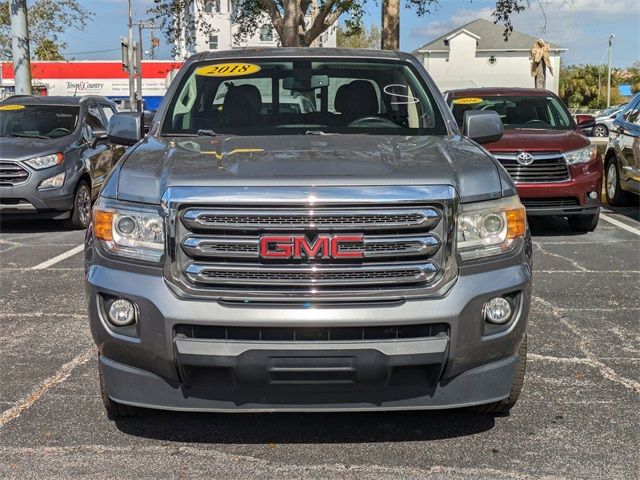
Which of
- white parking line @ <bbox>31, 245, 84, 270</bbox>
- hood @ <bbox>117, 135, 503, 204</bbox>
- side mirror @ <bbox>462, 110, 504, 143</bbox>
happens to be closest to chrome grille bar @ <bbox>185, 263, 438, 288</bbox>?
hood @ <bbox>117, 135, 503, 204</bbox>

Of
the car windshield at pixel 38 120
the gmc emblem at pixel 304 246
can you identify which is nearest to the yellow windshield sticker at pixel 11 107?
the car windshield at pixel 38 120

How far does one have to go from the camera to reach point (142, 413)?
3.95 m

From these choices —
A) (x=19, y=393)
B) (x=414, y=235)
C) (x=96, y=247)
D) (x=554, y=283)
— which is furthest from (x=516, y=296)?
(x=554, y=283)

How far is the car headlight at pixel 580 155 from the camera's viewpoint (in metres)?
9.50

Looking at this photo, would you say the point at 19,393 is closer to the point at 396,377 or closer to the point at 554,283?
the point at 396,377

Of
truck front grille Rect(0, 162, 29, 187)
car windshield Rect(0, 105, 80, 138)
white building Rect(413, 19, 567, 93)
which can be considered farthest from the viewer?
white building Rect(413, 19, 567, 93)

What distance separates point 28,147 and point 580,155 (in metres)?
6.69

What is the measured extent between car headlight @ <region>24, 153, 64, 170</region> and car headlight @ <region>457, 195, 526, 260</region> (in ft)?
25.8

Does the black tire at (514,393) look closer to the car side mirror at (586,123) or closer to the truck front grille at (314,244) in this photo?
the truck front grille at (314,244)

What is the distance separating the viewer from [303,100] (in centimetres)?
496

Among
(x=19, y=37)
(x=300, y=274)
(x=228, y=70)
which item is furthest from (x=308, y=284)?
(x=19, y=37)

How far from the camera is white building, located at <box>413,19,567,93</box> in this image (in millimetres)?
67750

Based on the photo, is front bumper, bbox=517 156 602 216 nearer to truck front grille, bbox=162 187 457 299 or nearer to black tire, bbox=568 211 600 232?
black tire, bbox=568 211 600 232

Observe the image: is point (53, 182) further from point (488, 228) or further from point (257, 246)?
point (488, 228)
